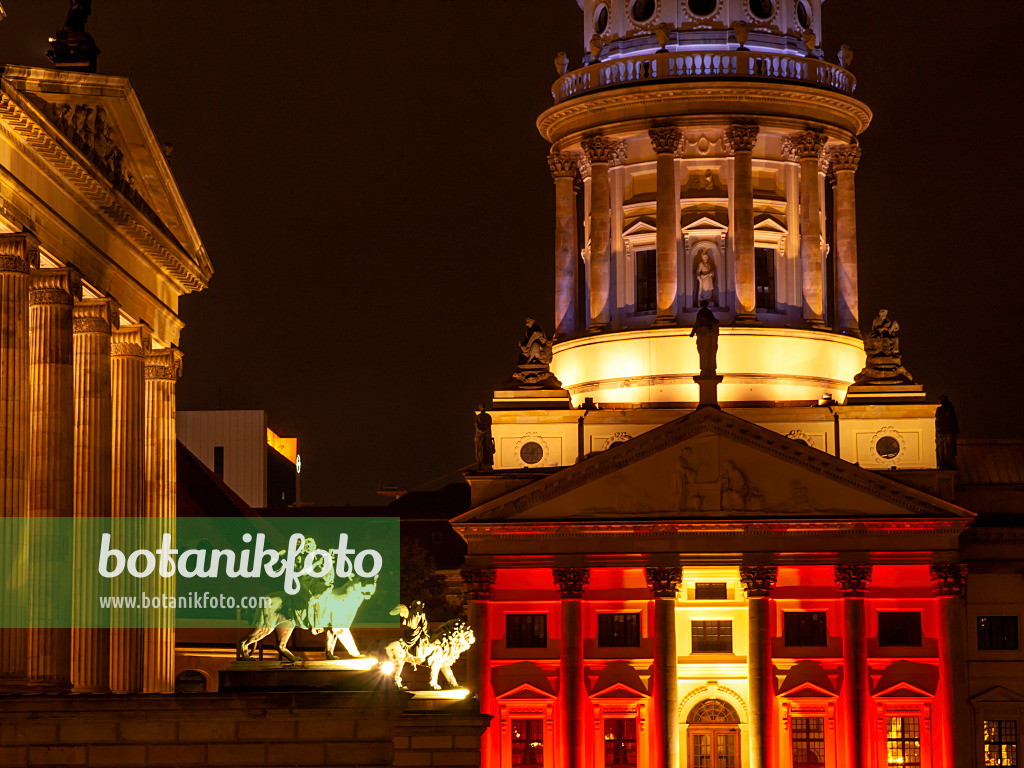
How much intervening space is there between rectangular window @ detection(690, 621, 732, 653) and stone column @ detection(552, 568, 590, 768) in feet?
17.8

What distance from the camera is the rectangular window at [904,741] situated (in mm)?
83250

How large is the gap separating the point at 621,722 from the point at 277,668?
46334 millimetres

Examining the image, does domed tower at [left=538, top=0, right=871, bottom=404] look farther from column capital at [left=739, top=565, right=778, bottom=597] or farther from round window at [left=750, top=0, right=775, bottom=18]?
column capital at [left=739, top=565, right=778, bottom=597]

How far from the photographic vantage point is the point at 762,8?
9588 cm

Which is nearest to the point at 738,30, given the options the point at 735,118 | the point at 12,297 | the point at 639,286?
the point at 735,118

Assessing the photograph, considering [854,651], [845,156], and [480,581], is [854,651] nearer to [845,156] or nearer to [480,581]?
[480,581]

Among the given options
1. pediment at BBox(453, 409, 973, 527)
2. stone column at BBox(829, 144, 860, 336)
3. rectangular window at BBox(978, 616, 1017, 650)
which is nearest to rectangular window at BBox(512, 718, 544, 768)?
pediment at BBox(453, 409, 973, 527)

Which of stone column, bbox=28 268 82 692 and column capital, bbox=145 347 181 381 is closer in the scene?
stone column, bbox=28 268 82 692

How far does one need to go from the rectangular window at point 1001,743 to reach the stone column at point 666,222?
898 inches

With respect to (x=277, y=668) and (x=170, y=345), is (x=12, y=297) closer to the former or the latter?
(x=277, y=668)

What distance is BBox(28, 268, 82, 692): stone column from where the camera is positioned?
44094 mm

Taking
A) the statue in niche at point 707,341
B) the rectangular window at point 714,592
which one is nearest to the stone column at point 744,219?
the statue in niche at point 707,341

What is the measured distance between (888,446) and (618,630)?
14.5 m

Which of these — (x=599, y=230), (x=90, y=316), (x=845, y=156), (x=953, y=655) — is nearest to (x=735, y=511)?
(x=953, y=655)
